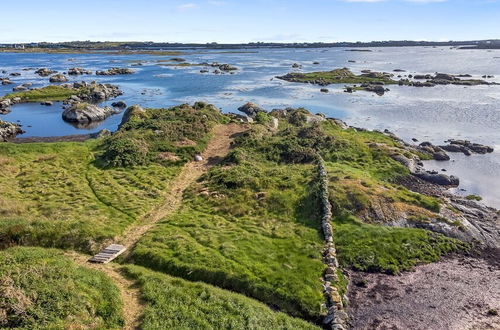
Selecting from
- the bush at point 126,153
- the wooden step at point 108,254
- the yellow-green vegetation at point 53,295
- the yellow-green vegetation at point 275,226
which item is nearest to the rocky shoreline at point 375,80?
the yellow-green vegetation at point 275,226

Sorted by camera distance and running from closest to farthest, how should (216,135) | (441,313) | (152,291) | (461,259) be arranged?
1. (152,291)
2. (441,313)
3. (461,259)
4. (216,135)

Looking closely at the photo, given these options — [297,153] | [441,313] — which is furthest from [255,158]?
[441,313]

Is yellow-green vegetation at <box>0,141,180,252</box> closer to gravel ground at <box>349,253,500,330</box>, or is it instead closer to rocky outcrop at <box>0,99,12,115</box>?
gravel ground at <box>349,253,500,330</box>

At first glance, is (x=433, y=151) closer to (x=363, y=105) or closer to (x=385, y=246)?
(x=385, y=246)

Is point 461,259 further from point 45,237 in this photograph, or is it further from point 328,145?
point 45,237

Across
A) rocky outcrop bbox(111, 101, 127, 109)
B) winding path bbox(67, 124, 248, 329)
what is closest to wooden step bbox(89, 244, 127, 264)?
winding path bbox(67, 124, 248, 329)

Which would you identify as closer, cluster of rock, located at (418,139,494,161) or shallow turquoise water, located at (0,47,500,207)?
cluster of rock, located at (418,139,494,161)

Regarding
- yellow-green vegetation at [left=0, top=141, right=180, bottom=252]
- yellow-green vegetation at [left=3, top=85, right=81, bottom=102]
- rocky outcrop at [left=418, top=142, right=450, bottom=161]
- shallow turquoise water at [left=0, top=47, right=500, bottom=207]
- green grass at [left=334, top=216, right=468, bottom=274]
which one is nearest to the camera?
yellow-green vegetation at [left=0, top=141, right=180, bottom=252]
